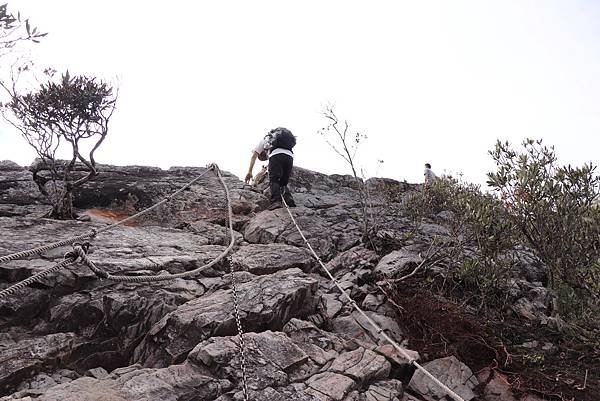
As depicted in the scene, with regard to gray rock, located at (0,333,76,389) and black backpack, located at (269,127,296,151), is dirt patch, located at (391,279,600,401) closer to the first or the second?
gray rock, located at (0,333,76,389)

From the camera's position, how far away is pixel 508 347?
20.2ft

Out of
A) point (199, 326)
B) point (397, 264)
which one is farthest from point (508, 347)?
point (199, 326)

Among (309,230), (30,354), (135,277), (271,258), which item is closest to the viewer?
(30,354)

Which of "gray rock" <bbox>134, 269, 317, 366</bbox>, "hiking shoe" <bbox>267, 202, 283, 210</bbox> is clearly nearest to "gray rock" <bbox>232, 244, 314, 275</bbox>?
"gray rock" <bbox>134, 269, 317, 366</bbox>

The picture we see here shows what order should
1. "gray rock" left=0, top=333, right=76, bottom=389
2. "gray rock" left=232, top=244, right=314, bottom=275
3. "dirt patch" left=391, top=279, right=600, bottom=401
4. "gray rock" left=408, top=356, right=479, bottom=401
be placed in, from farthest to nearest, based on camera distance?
"gray rock" left=232, top=244, right=314, bottom=275 < "dirt patch" left=391, top=279, right=600, bottom=401 < "gray rock" left=408, top=356, right=479, bottom=401 < "gray rock" left=0, top=333, right=76, bottom=389

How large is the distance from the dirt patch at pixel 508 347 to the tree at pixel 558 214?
0.99m

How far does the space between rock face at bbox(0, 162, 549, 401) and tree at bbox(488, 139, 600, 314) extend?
1318mm

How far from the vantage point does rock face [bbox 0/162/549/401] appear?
14.3ft

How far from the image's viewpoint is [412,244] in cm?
945

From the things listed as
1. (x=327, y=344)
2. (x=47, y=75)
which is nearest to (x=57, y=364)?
(x=327, y=344)

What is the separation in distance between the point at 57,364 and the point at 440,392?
4673mm

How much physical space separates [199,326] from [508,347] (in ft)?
15.3

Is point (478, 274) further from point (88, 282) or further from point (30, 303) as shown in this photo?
point (30, 303)

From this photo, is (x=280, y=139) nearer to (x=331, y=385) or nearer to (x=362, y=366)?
(x=362, y=366)
